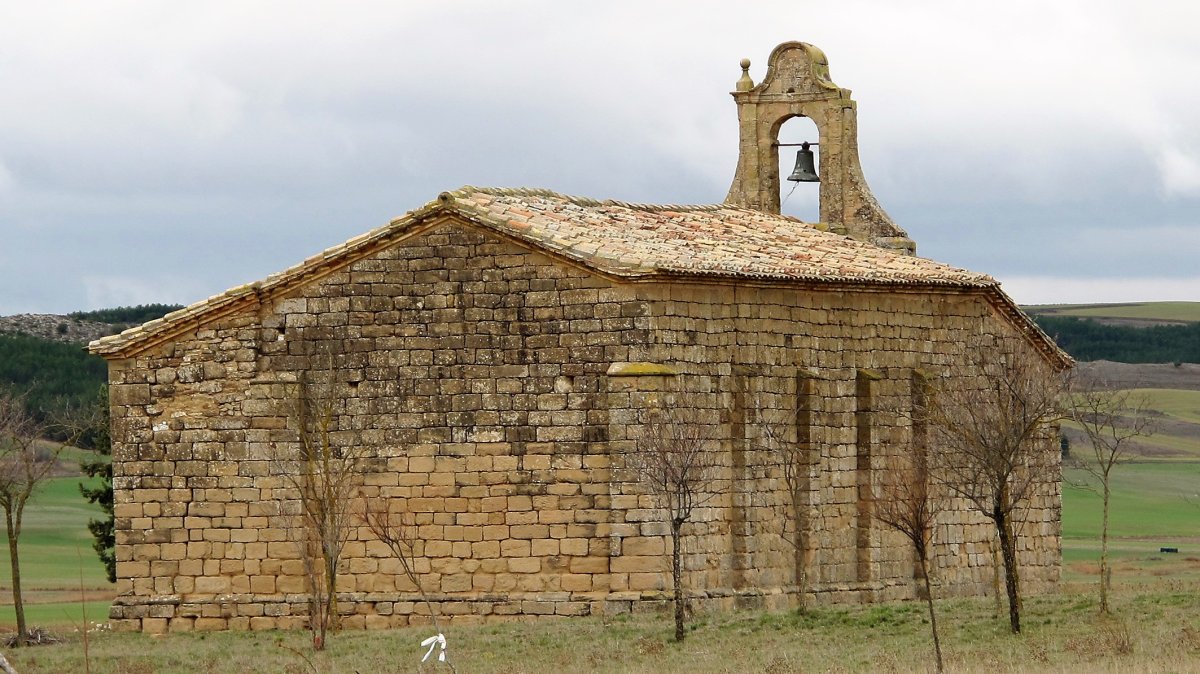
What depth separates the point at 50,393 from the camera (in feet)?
249

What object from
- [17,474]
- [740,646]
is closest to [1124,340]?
[17,474]

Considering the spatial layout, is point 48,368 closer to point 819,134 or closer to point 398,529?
point 819,134

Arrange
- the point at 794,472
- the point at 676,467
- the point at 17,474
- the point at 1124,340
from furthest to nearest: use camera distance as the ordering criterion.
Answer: the point at 1124,340 → the point at 17,474 → the point at 794,472 → the point at 676,467

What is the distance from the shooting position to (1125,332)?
106875mm

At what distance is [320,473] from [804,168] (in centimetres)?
1082

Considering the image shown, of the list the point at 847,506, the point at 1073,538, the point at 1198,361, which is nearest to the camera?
the point at 847,506

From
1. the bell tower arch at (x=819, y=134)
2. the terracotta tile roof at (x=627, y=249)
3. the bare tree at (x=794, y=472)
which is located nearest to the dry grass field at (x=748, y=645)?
the bare tree at (x=794, y=472)

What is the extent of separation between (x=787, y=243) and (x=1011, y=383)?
5191mm

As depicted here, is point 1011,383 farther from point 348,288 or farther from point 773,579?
point 348,288

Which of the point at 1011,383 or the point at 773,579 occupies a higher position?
the point at 1011,383

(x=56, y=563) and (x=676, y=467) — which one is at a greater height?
(x=676, y=467)

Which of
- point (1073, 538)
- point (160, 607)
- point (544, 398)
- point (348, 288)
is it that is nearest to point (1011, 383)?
point (544, 398)

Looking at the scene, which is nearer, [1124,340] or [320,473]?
[320,473]

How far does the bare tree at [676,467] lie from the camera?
86.9 ft
